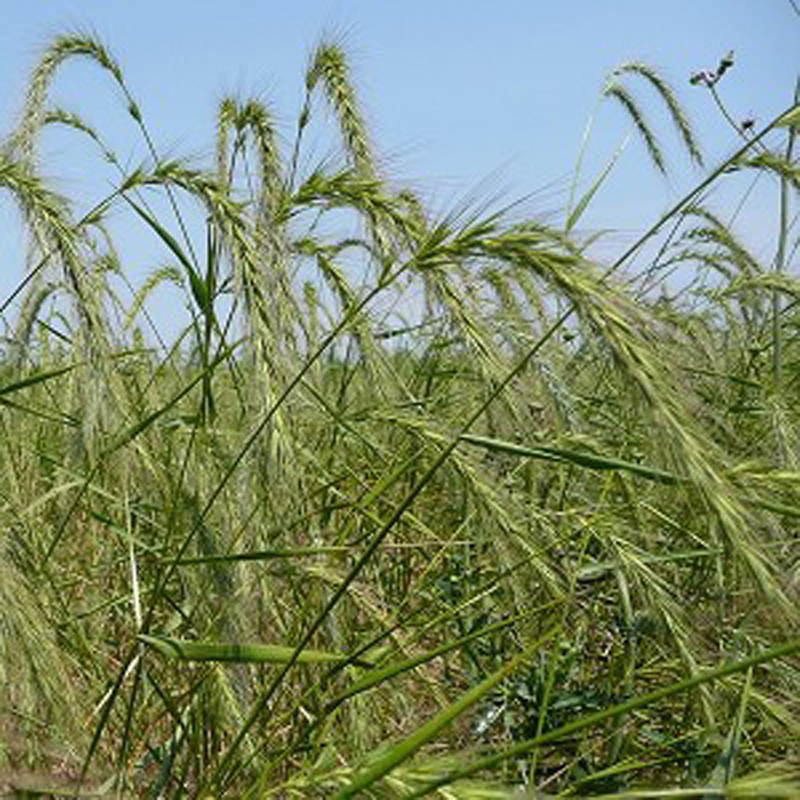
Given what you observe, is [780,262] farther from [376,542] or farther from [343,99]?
[376,542]

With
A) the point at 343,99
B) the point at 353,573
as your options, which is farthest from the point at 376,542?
the point at 343,99

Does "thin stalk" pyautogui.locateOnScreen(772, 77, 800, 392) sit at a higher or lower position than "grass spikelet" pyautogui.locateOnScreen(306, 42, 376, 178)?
lower

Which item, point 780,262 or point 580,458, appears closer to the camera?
point 580,458

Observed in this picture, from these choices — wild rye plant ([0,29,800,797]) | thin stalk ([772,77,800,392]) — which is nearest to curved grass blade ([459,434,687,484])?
wild rye plant ([0,29,800,797])

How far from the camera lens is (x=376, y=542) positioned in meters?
1.23

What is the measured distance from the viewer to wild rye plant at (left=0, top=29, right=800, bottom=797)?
1.33m

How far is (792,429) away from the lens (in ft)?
7.26

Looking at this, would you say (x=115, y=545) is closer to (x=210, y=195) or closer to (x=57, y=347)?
(x=210, y=195)

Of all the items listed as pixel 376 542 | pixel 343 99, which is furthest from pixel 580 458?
pixel 343 99

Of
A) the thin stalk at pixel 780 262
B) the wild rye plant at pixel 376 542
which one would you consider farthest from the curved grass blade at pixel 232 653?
the thin stalk at pixel 780 262

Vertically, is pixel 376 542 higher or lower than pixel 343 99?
lower

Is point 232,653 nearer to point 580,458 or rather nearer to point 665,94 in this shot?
point 580,458

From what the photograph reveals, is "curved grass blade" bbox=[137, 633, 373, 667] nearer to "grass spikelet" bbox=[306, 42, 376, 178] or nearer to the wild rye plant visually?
the wild rye plant

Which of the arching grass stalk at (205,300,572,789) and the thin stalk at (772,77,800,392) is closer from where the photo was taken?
the arching grass stalk at (205,300,572,789)
